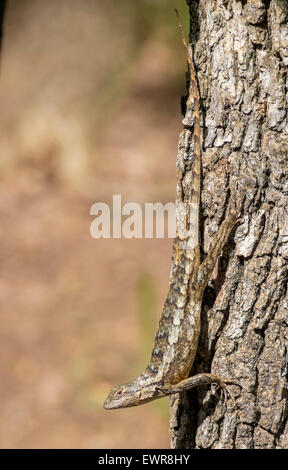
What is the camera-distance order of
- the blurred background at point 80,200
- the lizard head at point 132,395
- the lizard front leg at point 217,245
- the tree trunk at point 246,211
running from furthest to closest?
the blurred background at point 80,200 < the lizard head at point 132,395 < the lizard front leg at point 217,245 < the tree trunk at point 246,211

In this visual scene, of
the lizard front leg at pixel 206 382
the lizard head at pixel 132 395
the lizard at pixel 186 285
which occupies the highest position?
the lizard at pixel 186 285

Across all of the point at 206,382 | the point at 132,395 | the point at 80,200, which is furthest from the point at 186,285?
the point at 80,200

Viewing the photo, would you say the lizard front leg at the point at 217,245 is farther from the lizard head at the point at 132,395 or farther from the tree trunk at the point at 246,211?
the lizard head at the point at 132,395

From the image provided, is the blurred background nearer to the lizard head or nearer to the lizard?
the lizard head

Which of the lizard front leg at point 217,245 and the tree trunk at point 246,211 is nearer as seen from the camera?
the tree trunk at point 246,211

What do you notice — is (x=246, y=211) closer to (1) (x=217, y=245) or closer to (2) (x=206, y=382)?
(1) (x=217, y=245)

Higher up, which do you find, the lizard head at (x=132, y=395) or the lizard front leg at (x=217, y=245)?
the lizard front leg at (x=217, y=245)

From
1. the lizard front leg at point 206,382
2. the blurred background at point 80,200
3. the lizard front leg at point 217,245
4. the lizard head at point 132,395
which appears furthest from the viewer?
the blurred background at point 80,200

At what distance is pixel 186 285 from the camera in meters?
3.11

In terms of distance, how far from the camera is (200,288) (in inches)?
121

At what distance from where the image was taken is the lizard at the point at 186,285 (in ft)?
9.72

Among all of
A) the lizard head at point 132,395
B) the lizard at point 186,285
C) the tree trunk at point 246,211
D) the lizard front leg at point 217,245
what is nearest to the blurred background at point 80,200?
the lizard head at point 132,395

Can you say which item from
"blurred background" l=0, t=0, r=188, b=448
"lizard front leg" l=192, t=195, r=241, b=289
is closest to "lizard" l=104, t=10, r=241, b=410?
"lizard front leg" l=192, t=195, r=241, b=289

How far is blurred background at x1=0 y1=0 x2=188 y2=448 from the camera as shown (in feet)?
19.6
